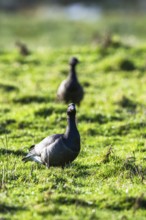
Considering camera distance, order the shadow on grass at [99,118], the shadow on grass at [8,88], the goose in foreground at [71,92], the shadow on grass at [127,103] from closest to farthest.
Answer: the shadow on grass at [99,118]
the goose in foreground at [71,92]
the shadow on grass at [127,103]
the shadow on grass at [8,88]

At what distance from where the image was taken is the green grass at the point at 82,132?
10250 mm

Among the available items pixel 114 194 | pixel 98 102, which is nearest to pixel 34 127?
pixel 98 102

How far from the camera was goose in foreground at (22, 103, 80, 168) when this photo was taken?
39.2 ft

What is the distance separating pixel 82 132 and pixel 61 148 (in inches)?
177

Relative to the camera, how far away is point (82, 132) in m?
16.4

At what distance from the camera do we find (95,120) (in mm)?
17797

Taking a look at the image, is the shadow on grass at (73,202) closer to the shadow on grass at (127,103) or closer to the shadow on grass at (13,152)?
the shadow on grass at (13,152)

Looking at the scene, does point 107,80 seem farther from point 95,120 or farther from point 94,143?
point 94,143

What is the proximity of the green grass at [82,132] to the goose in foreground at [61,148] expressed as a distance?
0.90ft

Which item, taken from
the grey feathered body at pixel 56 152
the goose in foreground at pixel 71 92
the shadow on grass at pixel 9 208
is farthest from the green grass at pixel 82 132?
the goose in foreground at pixel 71 92

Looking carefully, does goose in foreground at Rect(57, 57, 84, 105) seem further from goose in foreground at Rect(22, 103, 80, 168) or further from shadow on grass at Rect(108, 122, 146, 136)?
goose in foreground at Rect(22, 103, 80, 168)

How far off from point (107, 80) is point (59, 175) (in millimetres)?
12485

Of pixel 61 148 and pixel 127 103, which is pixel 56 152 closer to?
pixel 61 148

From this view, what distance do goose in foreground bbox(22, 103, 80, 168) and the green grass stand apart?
0.90 ft
